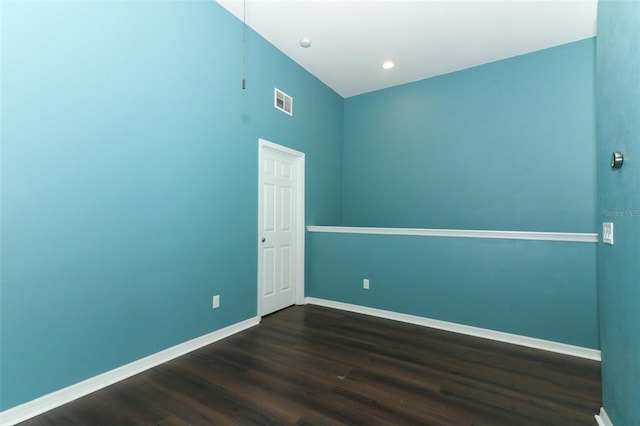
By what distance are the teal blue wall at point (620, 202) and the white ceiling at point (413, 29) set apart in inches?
61.2

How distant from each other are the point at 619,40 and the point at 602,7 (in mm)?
429

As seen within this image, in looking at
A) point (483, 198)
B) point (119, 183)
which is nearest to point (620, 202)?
point (483, 198)

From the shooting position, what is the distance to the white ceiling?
9.14ft

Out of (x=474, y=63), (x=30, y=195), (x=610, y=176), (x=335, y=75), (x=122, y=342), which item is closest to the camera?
(x=610, y=176)

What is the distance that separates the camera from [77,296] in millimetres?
1882

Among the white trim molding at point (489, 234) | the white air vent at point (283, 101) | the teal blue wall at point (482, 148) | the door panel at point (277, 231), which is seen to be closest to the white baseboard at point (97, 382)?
the door panel at point (277, 231)

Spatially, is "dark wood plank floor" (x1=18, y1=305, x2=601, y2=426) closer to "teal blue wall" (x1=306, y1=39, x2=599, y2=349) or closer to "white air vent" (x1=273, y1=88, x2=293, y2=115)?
"teal blue wall" (x1=306, y1=39, x2=599, y2=349)

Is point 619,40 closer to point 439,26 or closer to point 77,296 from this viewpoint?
point 439,26

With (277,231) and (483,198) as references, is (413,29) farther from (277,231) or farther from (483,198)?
(277,231)

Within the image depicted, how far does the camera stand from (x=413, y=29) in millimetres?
3137

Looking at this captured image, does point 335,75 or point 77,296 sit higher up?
point 335,75

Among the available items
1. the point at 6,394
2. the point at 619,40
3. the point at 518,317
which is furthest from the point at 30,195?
the point at 518,317

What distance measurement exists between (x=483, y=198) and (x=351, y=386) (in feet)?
10.2

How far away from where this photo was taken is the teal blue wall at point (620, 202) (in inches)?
48.2
